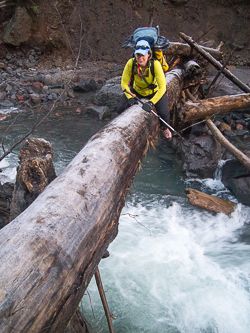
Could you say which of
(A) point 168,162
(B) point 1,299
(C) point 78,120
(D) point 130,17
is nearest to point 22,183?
(B) point 1,299

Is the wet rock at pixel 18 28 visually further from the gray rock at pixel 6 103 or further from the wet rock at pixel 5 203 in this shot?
the wet rock at pixel 5 203

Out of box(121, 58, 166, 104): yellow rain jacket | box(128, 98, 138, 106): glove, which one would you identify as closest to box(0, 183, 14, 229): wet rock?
box(128, 98, 138, 106): glove

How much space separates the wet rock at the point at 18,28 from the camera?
11273mm

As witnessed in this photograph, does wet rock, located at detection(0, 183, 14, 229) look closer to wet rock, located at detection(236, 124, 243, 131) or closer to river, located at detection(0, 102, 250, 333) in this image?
river, located at detection(0, 102, 250, 333)

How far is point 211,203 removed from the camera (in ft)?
13.8

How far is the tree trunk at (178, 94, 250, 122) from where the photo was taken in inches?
187

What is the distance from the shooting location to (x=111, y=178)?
6.44 ft

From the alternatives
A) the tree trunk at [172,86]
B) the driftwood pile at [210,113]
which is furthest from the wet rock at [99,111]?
the driftwood pile at [210,113]

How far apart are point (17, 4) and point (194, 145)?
38.9ft

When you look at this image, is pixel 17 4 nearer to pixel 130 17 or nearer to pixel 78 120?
pixel 130 17

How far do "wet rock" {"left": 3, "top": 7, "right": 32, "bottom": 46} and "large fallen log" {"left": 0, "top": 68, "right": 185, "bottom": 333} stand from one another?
12.3 meters

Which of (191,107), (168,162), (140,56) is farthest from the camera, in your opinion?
(168,162)

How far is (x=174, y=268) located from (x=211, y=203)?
1.65 meters

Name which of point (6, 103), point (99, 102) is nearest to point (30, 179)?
point (99, 102)
